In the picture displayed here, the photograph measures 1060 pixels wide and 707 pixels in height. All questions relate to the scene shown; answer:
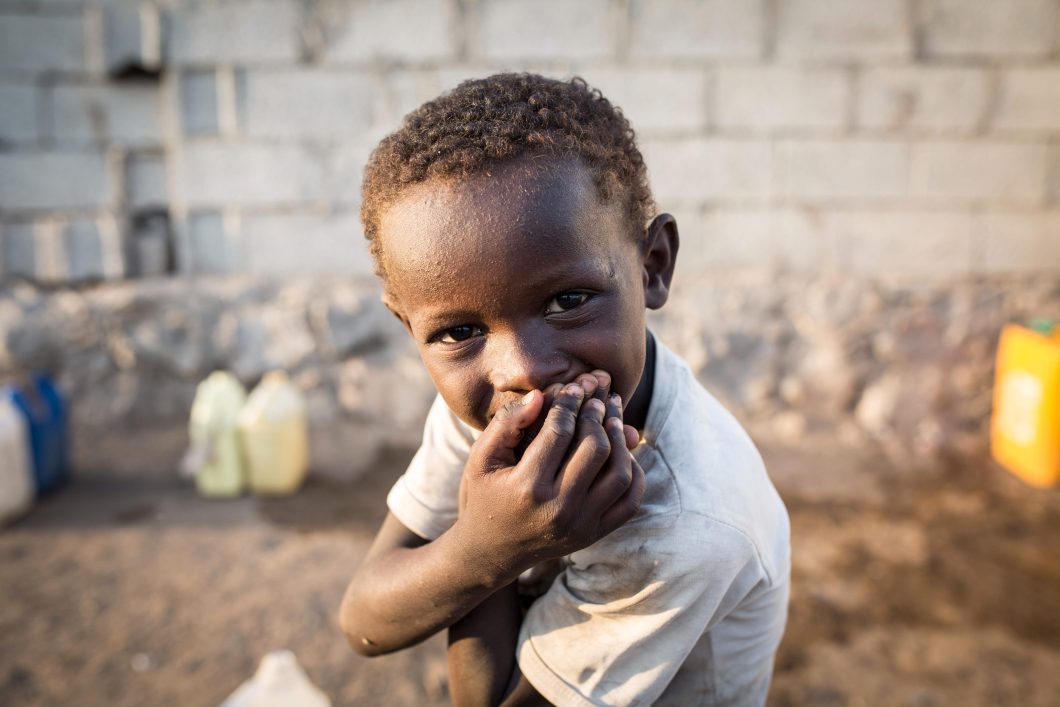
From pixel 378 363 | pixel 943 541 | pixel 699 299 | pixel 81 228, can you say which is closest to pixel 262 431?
pixel 378 363

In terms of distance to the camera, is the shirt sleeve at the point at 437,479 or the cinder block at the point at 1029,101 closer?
the shirt sleeve at the point at 437,479

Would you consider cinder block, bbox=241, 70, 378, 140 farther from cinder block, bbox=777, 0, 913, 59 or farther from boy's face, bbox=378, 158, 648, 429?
boy's face, bbox=378, 158, 648, 429

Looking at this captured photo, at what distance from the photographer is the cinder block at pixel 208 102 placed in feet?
13.1

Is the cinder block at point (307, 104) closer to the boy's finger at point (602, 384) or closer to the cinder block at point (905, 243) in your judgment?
the cinder block at point (905, 243)

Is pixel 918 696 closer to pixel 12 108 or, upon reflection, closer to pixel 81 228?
pixel 81 228

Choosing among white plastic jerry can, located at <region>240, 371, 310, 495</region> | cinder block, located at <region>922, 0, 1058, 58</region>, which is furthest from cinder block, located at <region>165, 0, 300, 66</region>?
cinder block, located at <region>922, 0, 1058, 58</region>

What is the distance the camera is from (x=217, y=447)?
Result: 358cm

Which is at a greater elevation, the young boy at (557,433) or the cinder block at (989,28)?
the cinder block at (989,28)

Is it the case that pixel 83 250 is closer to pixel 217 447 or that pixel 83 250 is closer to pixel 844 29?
pixel 217 447

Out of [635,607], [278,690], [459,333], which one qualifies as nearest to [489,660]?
[635,607]

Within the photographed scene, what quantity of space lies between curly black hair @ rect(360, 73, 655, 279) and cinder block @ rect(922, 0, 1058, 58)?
140 inches

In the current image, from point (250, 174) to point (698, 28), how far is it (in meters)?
2.52

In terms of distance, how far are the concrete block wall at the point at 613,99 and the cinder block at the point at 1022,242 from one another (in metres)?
0.01

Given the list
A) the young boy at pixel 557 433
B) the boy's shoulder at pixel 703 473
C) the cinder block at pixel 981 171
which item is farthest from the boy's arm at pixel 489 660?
the cinder block at pixel 981 171
